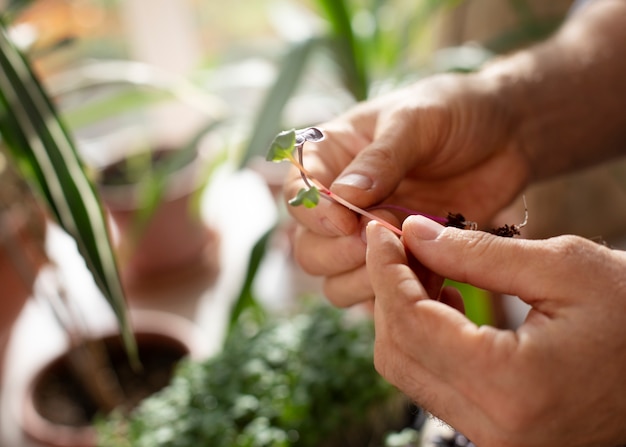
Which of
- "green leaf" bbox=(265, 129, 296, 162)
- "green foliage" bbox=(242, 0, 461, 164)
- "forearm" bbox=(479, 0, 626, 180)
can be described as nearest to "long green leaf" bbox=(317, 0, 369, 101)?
"green foliage" bbox=(242, 0, 461, 164)

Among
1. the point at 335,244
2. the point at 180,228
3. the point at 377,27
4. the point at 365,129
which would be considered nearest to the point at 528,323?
the point at 335,244

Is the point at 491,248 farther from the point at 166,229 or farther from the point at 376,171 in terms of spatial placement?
the point at 166,229

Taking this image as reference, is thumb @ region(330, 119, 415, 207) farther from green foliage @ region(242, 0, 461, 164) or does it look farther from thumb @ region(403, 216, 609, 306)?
green foliage @ region(242, 0, 461, 164)

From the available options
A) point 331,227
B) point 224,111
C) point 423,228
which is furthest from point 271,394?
point 224,111

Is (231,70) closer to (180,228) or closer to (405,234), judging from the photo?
(180,228)

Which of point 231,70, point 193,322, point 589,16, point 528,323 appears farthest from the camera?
point 193,322

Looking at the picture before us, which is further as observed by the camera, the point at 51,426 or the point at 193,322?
the point at 193,322
